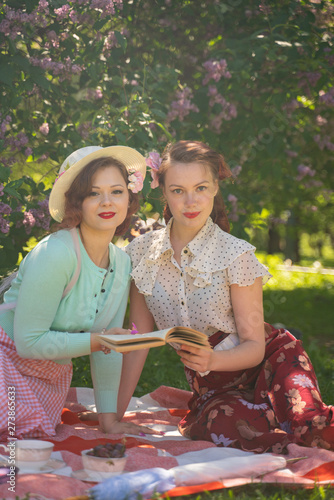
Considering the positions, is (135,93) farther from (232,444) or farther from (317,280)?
(317,280)

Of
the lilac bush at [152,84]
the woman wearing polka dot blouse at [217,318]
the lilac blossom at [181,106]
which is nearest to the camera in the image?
the woman wearing polka dot blouse at [217,318]

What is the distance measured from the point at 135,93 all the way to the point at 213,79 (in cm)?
68

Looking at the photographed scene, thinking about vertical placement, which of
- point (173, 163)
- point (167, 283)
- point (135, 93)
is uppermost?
point (135, 93)

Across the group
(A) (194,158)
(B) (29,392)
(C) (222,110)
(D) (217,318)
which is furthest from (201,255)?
(C) (222,110)

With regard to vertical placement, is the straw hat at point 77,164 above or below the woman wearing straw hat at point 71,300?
above

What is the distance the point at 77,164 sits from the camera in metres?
2.90

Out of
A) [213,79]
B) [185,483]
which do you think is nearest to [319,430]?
[185,483]

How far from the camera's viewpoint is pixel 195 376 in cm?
325

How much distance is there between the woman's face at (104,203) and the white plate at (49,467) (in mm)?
1040

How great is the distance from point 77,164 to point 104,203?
0.23 m

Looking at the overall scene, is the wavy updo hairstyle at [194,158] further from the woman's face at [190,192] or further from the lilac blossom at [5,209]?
the lilac blossom at [5,209]

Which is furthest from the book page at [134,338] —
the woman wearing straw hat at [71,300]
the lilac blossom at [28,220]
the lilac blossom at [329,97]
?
the lilac blossom at [329,97]

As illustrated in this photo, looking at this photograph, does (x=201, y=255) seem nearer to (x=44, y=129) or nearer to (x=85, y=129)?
(x=85, y=129)

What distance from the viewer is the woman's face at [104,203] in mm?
2865
